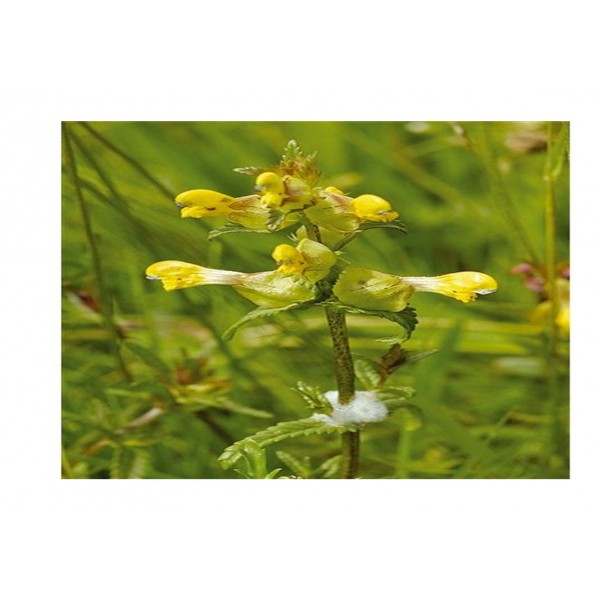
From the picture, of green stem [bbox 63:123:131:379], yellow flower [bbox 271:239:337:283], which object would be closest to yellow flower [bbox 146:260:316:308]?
yellow flower [bbox 271:239:337:283]

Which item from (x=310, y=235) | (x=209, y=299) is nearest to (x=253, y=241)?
(x=209, y=299)

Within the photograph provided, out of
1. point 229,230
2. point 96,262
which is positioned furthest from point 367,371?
point 96,262

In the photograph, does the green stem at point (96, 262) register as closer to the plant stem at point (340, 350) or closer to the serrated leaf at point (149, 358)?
the serrated leaf at point (149, 358)

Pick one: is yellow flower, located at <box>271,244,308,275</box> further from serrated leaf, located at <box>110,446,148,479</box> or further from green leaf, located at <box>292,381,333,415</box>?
serrated leaf, located at <box>110,446,148,479</box>

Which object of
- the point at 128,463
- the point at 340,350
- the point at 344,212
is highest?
the point at 344,212

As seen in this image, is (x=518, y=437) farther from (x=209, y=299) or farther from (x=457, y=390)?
(x=209, y=299)

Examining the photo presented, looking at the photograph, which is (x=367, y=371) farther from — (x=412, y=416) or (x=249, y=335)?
(x=249, y=335)

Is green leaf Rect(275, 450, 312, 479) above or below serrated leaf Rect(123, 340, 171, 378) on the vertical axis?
below
